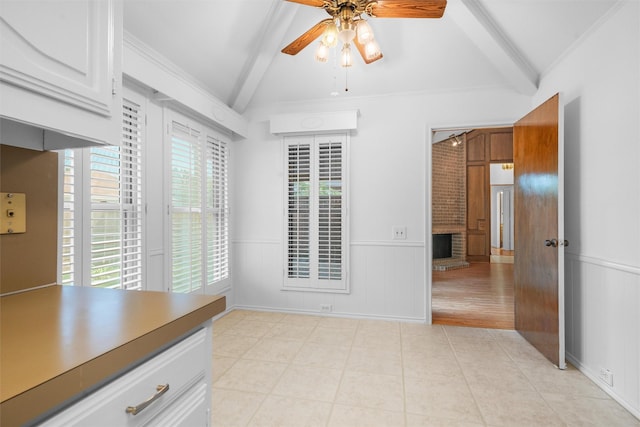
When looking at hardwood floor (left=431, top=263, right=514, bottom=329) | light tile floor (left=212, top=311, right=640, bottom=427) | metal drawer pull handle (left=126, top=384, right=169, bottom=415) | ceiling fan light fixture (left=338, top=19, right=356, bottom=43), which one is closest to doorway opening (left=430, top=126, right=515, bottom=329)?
hardwood floor (left=431, top=263, right=514, bottom=329)

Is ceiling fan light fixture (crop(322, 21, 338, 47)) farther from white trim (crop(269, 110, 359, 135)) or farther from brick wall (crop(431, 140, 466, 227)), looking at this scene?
brick wall (crop(431, 140, 466, 227))

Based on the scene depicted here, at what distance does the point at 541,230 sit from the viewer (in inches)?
103

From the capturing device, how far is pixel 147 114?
251cm

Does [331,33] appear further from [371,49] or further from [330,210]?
[330,210]

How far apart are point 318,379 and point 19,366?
194 centimetres

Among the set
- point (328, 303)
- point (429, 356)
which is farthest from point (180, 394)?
point (328, 303)

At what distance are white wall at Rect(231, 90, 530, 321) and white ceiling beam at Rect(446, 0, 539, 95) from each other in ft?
0.77

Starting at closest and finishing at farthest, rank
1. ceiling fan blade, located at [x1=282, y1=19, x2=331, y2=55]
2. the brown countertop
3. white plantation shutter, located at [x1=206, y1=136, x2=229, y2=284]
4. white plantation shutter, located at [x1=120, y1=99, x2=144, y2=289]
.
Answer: the brown countertop → ceiling fan blade, located at [x1=282, y1=19, x2=331, y2=55] → white plantation shutter, located at [x1=120, y1=99, x2=144, y2=289] → white plantation shutter, located at [x1=206, y1=136, x2=229, y2=284]

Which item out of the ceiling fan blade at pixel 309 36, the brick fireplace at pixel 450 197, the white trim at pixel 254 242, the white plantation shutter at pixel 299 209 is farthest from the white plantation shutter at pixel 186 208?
the brick fireplace at pixel 450 197

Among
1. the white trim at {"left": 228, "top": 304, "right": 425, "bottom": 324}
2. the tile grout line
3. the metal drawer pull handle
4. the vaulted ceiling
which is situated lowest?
the tile grout line

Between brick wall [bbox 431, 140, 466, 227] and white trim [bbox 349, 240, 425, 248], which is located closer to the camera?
white trim [bbox 349, 240, 425, 248]

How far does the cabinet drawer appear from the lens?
0.60 meters

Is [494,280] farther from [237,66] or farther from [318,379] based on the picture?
[237,66]

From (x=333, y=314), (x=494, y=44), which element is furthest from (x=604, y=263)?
(x=333, y=314)
